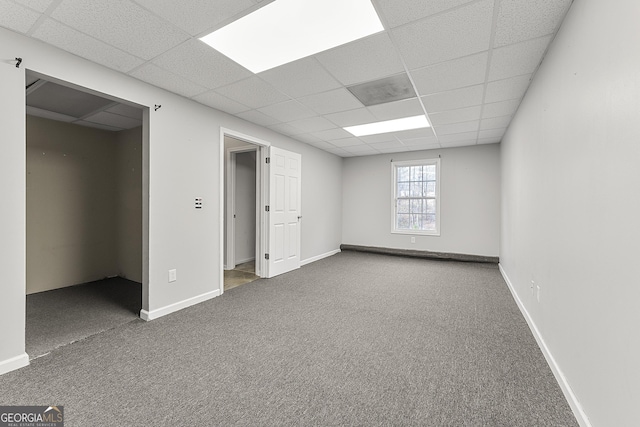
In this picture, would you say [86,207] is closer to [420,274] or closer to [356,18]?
[356,18]

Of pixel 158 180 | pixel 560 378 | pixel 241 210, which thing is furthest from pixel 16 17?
pixel 560 378

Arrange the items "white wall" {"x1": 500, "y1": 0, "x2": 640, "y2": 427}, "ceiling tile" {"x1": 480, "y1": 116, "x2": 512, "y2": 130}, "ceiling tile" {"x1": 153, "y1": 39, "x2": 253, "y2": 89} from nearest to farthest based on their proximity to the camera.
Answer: "white wall" {"x1": 500, "y1": 0, "x2": 640, "y2": 427} < "ceiling tile" {"x1": 153, "y1": 39, "x2": 253, "y2": 89} < "ceiling tile" {"x1": 480, "y1": 116, "x2": 512, "y2": 130}

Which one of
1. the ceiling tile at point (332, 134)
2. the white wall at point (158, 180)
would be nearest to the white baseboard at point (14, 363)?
the white wall at point (158, 180)

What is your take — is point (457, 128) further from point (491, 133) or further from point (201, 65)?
point (201, 65)

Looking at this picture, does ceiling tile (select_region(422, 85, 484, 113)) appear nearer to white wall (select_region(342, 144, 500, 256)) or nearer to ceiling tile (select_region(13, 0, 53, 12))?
white wall (select_region(342, 144, 500, 256))

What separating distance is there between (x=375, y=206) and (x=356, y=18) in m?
4.87

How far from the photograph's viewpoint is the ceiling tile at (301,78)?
244 centimetres

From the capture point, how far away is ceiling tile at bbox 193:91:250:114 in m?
3.08

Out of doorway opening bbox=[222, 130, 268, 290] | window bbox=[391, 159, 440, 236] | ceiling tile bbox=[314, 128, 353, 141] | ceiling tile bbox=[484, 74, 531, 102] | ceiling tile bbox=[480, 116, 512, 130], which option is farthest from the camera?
window bbox=[391, 159, 440, 236]

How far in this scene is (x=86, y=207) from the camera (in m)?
4.12

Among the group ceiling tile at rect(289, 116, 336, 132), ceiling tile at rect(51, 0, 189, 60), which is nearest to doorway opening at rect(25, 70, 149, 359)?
ceiling tile at rect(51, 0, 189, 60)

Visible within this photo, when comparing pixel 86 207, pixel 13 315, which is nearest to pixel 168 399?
pixel 13 315

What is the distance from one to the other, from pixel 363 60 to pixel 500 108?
2.16 meters

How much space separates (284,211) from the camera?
15.3ft
